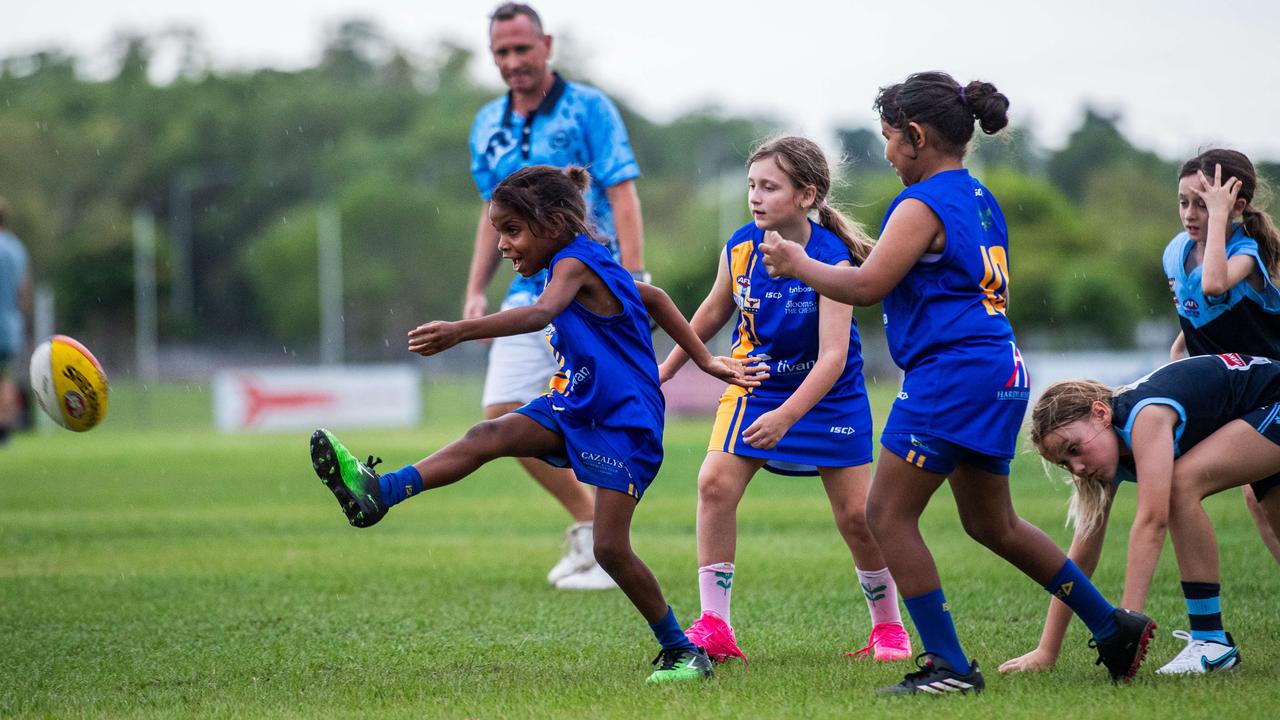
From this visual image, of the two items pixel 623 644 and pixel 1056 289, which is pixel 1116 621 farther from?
pixel 1056 289

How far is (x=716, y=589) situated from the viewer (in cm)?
495

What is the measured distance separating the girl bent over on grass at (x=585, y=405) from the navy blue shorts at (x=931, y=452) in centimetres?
79

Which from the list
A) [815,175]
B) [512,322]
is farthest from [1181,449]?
[512,322]

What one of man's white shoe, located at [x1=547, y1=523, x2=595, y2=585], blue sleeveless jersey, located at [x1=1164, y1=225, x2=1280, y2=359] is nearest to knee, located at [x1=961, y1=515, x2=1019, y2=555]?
blue sleeveless jersey, located at [x1=1164, y1=225, x2=1280, y2=359]

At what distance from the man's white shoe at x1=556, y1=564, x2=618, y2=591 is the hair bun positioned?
3348 mm

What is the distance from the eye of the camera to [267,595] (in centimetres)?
665

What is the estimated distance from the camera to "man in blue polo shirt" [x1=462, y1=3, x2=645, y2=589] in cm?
684

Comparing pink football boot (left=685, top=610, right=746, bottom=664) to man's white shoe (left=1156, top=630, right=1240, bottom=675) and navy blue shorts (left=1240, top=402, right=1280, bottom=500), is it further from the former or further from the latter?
navy blue shorts (left=1240, top=402, right=1280, bottom=500)

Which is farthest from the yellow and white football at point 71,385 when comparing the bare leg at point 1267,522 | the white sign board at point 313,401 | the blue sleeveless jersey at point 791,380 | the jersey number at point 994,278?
the white sign board at point 313,401

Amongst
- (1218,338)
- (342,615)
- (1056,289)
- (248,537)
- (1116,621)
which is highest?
(1218,338)

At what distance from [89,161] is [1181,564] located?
260 feet

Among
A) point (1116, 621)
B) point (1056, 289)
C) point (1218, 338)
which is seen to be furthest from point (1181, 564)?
point (1056, 289)

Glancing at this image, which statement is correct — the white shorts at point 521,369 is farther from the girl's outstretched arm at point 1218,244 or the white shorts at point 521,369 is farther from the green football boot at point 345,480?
the girl's outstretched arm at point 1218,244

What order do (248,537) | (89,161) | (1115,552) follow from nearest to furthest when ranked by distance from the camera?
(1115,552) < (248,537) < (89,161)
